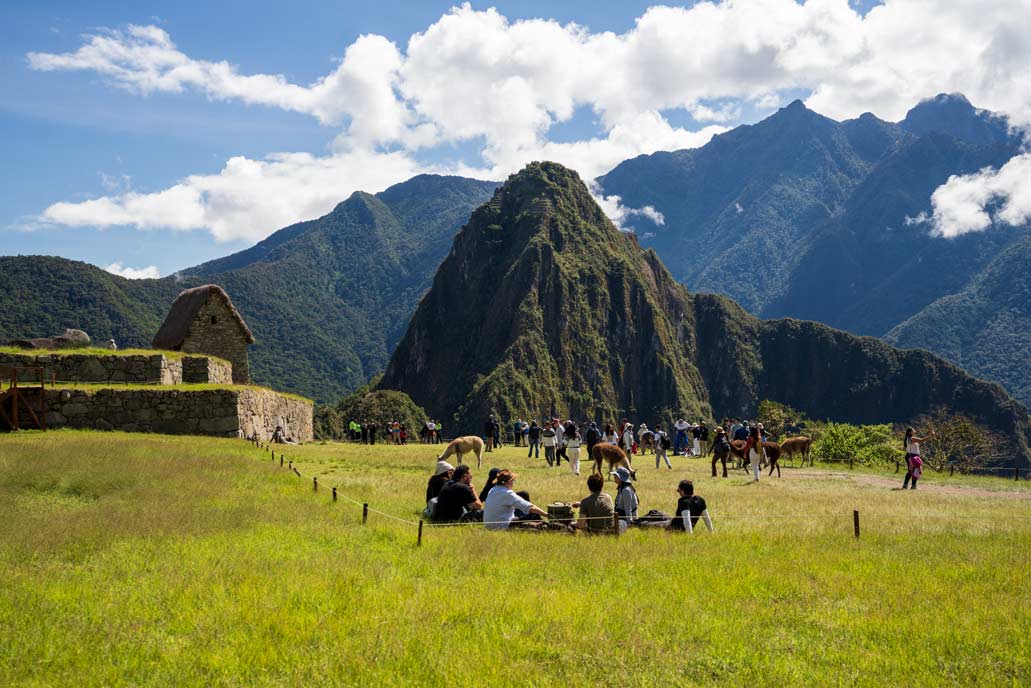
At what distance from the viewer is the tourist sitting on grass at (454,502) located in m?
13.9

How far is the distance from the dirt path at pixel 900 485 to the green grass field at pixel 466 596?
6.97 m

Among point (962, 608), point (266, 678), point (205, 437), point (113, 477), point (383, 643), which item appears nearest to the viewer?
point (266, 678)

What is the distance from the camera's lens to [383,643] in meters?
7.30

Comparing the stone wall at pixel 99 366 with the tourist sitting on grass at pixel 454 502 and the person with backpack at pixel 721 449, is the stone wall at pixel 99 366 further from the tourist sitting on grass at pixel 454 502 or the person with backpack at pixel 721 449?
the person with backpack at pixel 721 449

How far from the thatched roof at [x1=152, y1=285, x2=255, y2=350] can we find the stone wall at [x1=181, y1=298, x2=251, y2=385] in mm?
214

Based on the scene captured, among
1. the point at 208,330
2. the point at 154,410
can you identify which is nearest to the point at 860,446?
the point at 154,410

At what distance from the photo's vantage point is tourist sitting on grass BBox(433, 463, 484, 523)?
45.5 ft

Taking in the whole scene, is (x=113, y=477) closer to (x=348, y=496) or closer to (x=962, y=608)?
(x=348, y=496)

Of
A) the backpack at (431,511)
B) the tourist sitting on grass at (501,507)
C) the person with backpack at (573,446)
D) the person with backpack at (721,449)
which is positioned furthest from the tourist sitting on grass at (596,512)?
the person with backpack at (721,449)

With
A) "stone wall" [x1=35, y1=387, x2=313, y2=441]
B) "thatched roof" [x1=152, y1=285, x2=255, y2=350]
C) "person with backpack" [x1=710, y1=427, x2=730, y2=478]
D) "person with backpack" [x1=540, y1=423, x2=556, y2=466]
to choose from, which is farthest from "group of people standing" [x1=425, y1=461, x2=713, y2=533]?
"thatched roof" [x1=152, y1=285, x2=255, y2=350]

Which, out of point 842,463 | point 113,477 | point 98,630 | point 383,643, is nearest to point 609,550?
point 383,643

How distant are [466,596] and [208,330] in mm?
35398

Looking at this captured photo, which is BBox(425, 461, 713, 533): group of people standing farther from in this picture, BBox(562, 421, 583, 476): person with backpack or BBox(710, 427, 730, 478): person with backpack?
BBox(710, 427, 730, 478): person with backpack

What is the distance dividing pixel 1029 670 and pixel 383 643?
5954 mm
